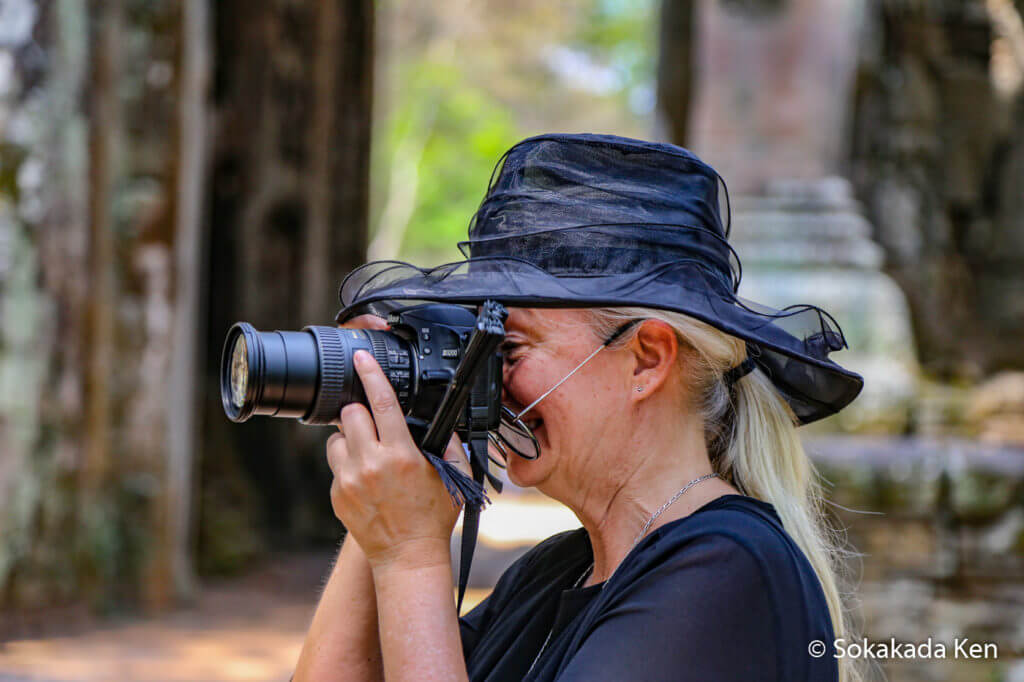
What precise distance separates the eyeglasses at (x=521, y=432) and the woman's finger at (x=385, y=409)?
0.13 m

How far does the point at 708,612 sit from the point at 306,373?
60 cm

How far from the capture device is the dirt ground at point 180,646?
4.23 metres

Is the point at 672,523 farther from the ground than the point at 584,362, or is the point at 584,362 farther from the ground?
the point at 584,362

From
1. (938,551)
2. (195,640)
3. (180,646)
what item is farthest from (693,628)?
(195,640)

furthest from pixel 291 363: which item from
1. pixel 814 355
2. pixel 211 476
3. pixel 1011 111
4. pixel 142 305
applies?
pixel 1011 111

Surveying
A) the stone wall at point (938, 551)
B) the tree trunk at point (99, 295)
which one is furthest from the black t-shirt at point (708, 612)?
the tree trunk at point (99, 295)

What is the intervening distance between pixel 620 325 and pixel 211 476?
6.04m

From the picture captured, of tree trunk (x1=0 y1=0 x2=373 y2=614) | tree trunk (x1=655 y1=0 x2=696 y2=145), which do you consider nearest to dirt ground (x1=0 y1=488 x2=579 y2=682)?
tree trunk (x1=0 y1=0 x2=373 y2=614)

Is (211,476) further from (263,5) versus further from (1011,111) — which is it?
(1011,111)

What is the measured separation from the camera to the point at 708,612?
119cm

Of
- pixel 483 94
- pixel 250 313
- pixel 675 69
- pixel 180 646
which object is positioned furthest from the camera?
pixel 483 94

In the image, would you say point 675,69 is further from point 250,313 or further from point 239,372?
point 239,372

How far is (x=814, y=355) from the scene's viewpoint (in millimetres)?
1489

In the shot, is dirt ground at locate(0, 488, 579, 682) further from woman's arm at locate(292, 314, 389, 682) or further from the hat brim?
the hat brim
